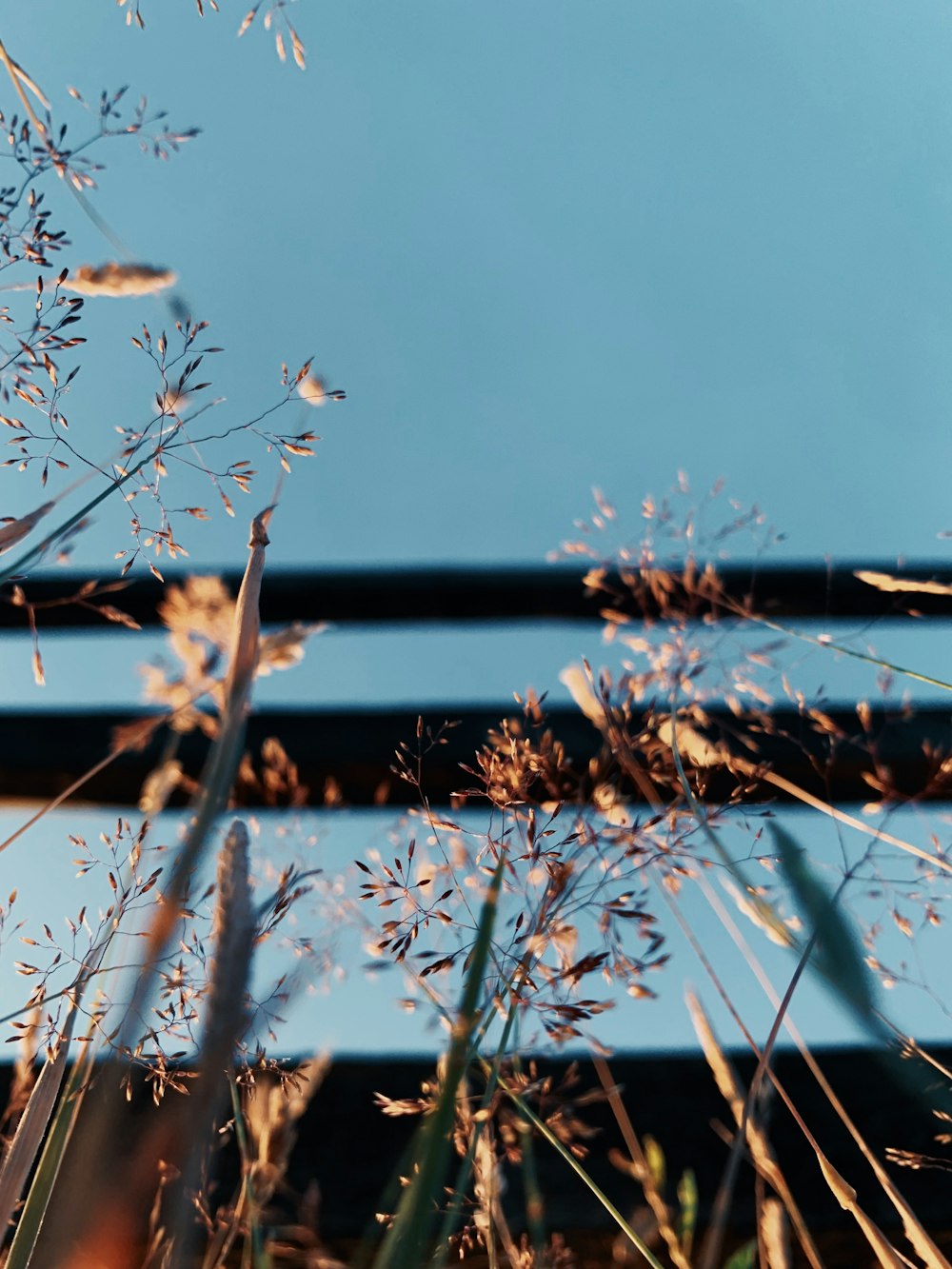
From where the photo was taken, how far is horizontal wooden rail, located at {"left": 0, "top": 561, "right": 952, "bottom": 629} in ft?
7.18

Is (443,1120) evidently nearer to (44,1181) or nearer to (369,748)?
(44,1181)

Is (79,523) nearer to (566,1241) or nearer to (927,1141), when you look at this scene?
(566,1241)

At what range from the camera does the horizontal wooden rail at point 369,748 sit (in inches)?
76.1

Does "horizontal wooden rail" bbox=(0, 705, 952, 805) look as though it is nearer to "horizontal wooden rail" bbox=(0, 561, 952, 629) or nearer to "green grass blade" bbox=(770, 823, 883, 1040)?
"horizontal wooden rail" bbox=(0, 561, 952, 629)

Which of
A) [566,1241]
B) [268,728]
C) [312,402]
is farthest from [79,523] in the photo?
[566,1241]

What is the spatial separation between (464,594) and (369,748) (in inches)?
19.3

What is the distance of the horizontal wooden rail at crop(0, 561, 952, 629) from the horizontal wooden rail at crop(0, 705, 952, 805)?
30 cm

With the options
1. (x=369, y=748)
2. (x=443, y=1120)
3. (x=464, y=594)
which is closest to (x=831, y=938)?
(x=443, y=1120)

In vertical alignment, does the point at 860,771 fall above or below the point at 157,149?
below

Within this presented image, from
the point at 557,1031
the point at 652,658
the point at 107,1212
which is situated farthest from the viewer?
the point at 652,658

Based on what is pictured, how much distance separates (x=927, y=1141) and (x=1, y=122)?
7.03 ft

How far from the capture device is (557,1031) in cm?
59

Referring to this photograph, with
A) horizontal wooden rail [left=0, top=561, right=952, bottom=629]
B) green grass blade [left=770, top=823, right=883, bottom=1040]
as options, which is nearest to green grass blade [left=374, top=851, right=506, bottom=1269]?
green grass blade [left=770, top=823, right=883, bottom=1040]

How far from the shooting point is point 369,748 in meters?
1.95
